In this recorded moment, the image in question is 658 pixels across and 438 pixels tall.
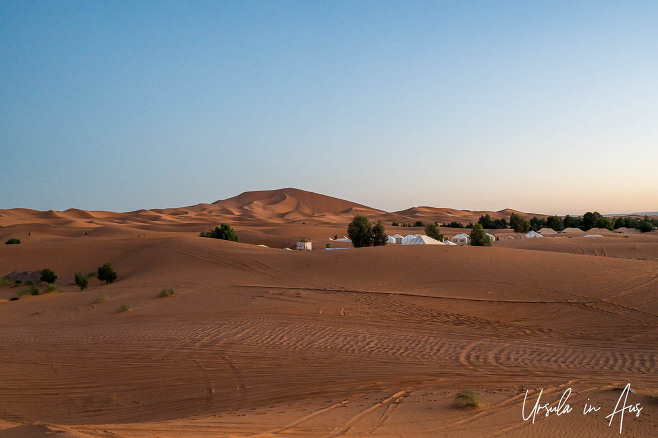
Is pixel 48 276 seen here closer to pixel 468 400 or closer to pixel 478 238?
pixel 468 400

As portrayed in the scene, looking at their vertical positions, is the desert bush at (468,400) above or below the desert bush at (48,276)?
above

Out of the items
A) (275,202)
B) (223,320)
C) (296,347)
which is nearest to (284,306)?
(223,320)

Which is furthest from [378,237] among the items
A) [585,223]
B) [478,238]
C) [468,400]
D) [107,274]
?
[585,223]

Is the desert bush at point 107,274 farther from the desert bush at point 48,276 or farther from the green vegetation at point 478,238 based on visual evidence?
the green vegetation at point 478,238

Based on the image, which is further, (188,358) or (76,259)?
(76,259)

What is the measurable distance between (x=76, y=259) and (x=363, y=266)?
2192 cm

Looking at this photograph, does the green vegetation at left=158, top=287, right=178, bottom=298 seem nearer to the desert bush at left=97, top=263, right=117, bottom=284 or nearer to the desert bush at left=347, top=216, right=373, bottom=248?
the desert bush at left=97, top=263, right=117, bottom=284

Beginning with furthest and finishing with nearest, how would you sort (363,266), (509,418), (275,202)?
(275,202) < (363,266) < (509,418)

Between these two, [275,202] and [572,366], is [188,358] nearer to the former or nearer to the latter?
[572,366]

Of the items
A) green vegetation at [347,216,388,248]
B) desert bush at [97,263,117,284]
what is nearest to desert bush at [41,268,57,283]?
desert bush at [97,263,117,284]

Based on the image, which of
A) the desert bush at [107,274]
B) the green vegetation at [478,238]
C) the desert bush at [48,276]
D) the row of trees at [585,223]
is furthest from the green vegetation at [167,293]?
the row of trees at [585,223]

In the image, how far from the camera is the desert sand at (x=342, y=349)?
6.64m

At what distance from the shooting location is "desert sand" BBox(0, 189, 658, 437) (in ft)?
21.8

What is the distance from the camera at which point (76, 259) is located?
34.5 meters
